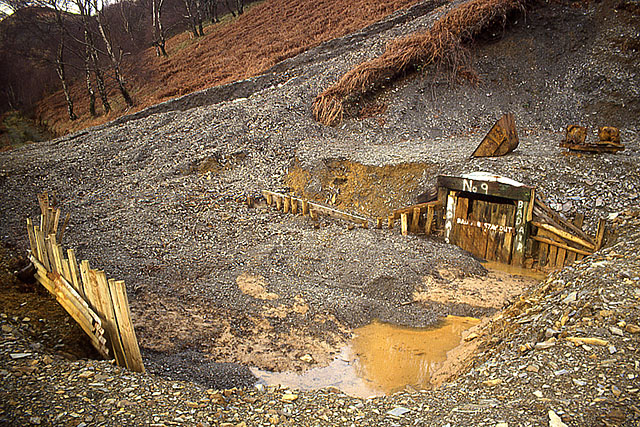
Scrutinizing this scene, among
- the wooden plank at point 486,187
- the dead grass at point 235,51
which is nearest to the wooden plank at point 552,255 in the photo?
the wooden plank at point 486,187

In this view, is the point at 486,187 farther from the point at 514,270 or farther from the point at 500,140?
the point at 500,140

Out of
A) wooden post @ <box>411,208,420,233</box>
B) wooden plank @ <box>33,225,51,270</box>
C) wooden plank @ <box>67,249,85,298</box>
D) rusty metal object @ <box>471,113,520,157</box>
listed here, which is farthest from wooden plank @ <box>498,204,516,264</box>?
wooden plank @ <box>33,225,51,270</box>

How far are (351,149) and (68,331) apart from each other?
11.0 metres

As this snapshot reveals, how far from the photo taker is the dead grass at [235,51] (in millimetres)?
25875

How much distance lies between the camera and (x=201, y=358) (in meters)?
6.92

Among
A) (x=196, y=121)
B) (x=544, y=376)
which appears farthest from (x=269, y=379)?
(x=196, y=121)

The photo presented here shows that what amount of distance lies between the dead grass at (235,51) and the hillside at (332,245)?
3.16 meters

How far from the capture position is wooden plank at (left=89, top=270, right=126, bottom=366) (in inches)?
221

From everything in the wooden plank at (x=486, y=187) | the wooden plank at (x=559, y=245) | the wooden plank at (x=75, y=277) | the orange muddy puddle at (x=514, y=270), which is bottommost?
the orange muddy puddle at (x=514, y=270)

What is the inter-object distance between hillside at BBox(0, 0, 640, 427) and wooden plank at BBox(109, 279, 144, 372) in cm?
43

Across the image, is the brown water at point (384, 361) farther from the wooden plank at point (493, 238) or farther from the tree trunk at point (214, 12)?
the tree trunk at point (214, 12)

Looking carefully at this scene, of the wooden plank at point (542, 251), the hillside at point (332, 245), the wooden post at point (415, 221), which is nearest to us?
the hillside at point (332, 245)

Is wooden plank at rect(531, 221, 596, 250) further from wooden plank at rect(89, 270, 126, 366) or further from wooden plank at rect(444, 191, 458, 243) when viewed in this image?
wooden plank at rect(89, 270, 126, 366)

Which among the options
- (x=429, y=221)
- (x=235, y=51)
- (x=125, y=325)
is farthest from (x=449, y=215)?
(x=235, y=51)
